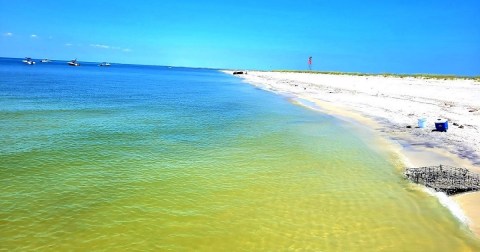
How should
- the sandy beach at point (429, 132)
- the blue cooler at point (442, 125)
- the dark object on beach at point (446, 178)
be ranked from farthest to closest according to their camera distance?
1. the blue cooler at point (442, 125)
2. the sandy beach at point (429, 132)
3. the dark object on beach at point (446, 178)

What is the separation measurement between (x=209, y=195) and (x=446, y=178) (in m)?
8.16

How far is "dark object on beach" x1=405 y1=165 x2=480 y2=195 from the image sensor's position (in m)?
10.8

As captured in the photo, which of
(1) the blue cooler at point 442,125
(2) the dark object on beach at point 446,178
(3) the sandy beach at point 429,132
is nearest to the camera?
(2) the dark object on beach at point 446,178

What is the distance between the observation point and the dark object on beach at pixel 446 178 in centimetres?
1084

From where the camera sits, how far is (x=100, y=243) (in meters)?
7.80

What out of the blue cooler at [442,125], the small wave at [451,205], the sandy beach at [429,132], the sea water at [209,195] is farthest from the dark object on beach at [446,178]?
the blue cooler at [442,125]

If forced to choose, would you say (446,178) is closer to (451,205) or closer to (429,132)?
(451,205)

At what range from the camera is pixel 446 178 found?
11758mm

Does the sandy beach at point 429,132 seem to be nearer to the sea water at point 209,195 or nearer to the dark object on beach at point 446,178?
the dark object on beach at point 446,178

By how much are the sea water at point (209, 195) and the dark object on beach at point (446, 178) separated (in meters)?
0.56

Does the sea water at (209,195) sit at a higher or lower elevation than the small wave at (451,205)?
lower

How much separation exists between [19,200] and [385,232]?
1035cm

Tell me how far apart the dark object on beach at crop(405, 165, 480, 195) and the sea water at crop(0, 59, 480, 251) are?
563 millimetres

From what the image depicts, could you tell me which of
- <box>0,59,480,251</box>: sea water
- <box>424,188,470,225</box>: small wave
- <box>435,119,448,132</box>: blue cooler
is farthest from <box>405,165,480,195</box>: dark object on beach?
<box>435,119,448,132</box>: blue cooler
